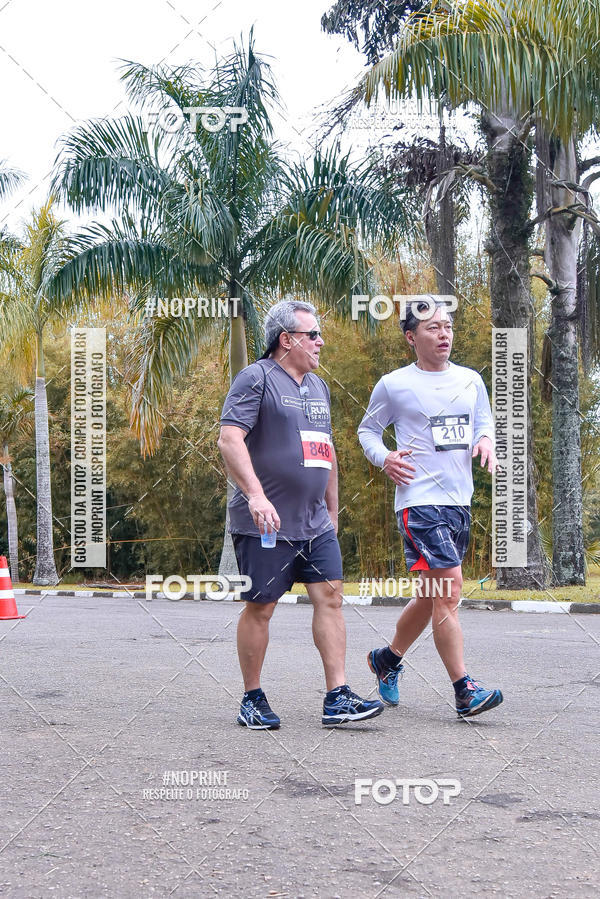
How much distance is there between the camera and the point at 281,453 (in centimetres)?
396

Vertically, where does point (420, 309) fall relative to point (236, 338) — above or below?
below

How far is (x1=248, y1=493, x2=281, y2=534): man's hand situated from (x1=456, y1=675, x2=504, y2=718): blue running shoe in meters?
1.04

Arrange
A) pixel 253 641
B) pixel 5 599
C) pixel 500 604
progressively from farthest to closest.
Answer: pixel 500 604
pixel 5 599
pixel 253 641

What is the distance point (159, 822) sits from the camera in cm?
263

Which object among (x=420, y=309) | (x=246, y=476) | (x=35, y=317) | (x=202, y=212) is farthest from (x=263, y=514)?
(x=35, y=317)

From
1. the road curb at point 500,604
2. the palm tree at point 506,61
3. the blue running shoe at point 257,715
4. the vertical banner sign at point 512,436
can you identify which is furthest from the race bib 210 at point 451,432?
the vertical banner sign at point 512,436

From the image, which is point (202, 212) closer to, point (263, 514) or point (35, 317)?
point (35, 317)

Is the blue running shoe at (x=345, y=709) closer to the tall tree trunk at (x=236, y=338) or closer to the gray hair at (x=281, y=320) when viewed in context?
the gray hair at (x=281, y=320)

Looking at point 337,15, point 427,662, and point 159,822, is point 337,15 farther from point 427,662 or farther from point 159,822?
point 159,822

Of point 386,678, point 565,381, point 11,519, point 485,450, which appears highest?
point 565,381

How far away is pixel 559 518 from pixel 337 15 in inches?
348

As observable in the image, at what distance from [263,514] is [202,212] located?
11623mm

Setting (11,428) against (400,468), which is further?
(11,428)

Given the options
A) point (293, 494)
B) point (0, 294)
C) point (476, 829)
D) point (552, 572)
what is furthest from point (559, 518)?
point (0, 294)
